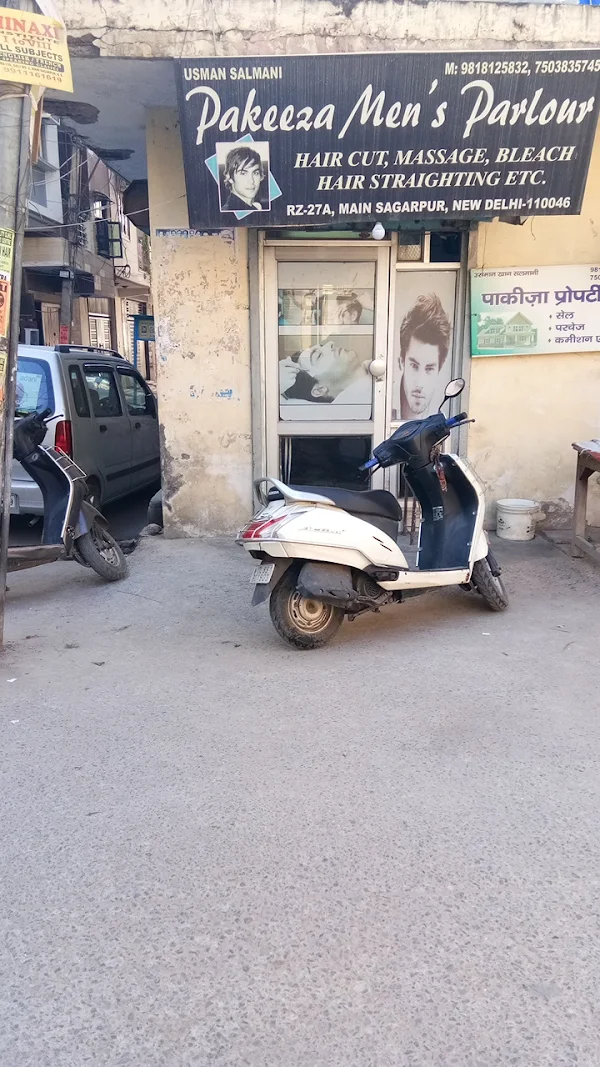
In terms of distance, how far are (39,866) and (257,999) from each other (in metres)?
0.99

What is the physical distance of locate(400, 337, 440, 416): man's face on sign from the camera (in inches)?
285

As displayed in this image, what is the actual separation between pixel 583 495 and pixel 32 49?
4952 mm

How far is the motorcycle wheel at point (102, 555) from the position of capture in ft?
19.1

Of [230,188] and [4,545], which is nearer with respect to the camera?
[4,545]

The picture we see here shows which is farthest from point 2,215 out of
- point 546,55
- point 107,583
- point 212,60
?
point 546,55

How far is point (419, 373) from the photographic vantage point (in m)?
7.29

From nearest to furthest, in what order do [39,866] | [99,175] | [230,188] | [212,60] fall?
[39,866] < [212,60] < [230,188] < [99,175]

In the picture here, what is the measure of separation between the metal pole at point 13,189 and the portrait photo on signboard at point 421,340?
12.2ft

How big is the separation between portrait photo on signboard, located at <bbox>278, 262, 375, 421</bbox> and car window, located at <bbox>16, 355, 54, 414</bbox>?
2.17 meters

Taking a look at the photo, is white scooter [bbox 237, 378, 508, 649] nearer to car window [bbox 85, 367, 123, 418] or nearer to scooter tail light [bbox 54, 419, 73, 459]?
scooter tail light [bbox 54, 419, 73, 459]

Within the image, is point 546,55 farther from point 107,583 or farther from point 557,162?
point 107,583

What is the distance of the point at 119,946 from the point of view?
7.61ft

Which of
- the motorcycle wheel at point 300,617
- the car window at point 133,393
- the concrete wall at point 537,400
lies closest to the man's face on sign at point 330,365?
the concrete wall at point 537,400

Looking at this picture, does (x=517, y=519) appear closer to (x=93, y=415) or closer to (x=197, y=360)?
(x=197, y=360)
